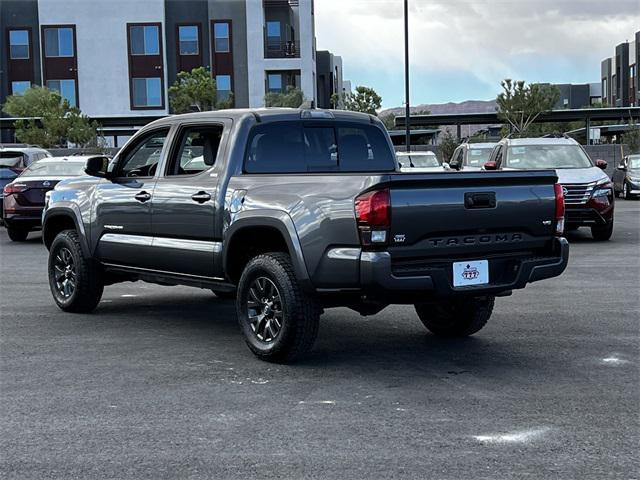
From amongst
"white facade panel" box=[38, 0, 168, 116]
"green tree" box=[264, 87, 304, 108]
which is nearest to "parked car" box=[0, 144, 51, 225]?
"green tree" box=[264, 87, 304, 108]

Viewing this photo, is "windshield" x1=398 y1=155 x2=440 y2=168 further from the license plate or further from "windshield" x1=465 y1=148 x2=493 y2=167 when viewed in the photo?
the license plate

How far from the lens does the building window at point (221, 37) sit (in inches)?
2190

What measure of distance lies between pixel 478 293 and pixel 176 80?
50443 mm

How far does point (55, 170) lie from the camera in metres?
18.7

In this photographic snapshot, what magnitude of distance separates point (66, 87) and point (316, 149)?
167ft

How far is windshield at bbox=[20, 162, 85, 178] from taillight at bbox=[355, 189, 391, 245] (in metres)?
12.9

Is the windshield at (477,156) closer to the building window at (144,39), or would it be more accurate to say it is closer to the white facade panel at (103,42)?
the white facade panel at (103,42)

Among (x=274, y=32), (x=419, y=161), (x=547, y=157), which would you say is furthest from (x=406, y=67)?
(x=274, y=32)

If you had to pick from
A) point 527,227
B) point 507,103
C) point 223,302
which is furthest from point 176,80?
point 527,227

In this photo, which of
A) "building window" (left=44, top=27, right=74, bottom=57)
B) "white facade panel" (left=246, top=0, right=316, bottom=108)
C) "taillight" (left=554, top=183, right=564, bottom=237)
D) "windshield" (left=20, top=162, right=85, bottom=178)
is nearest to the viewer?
"taillight" (left=554, top=183, right=564, bottom=237)

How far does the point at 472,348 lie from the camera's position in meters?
7.91

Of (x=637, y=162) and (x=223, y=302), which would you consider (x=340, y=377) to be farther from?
(x=637, y=162)

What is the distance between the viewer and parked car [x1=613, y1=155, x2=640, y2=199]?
96.3 ft

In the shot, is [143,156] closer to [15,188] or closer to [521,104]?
[15,188]
